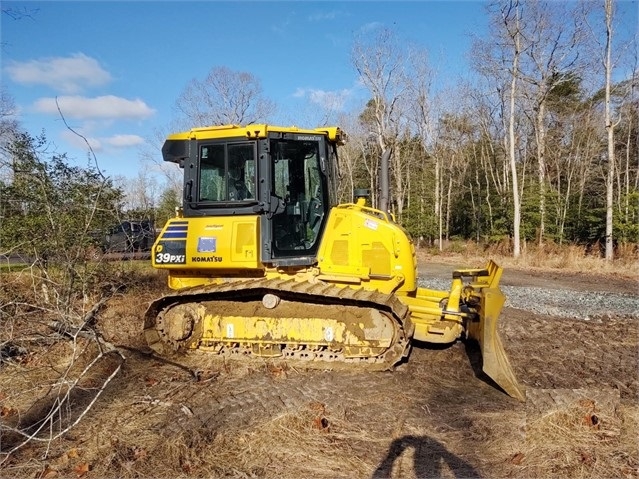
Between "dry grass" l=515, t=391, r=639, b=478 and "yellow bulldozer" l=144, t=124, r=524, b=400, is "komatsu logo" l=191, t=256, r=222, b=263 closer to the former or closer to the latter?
"yellow bulldozer" l=144, t=124, r=524, b=400

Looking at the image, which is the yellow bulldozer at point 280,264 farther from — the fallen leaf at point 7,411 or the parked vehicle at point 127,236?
the parked vehicle at point 127,236

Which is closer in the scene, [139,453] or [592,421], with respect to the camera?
[139,453]

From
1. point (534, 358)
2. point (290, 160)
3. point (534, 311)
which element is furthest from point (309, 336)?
point (534, 311)

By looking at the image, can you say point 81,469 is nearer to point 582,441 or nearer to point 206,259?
point 206,259

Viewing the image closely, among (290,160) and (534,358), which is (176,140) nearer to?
(290,160)

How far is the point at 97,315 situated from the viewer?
781cm

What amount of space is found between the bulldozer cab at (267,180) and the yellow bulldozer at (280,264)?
13 mm

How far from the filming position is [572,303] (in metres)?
10.2

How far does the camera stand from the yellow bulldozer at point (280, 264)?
18.6 feet

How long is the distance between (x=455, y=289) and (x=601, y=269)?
13.3 m

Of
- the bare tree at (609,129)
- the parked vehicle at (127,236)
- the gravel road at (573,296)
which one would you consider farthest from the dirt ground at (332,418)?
the bare tree at (609,129)

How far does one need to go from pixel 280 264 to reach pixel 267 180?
102 cm

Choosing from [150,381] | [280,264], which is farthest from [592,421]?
[150,381]

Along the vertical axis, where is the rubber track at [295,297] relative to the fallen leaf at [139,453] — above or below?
above
